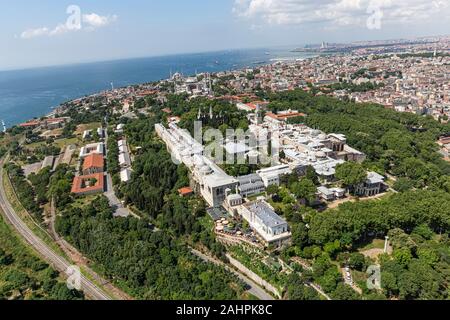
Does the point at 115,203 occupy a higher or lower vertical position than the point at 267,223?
lower

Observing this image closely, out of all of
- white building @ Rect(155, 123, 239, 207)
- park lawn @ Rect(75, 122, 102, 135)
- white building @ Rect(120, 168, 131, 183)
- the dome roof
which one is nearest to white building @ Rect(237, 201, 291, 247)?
white building @ Rect(155, 123, 239, 207)

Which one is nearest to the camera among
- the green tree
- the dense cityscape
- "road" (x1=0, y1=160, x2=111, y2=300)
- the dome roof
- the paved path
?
the dense cityscape

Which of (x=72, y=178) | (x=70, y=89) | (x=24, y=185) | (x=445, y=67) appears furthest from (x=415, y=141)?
(x=70, y=89)

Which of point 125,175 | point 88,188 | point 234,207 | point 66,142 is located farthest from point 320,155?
point 66,142

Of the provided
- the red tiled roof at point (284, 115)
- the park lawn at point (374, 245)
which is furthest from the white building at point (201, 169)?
the red tiled roof at point (284, 115)

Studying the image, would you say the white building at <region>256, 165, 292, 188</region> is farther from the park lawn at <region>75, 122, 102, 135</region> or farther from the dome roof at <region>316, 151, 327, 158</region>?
the park lawn at <region>75, 122, 102, 135</region>

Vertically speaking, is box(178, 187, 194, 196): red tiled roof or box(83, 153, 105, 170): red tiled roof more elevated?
box(83, 153, 105, 170): red tiled roof

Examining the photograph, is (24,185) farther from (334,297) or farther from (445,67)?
(445,67)

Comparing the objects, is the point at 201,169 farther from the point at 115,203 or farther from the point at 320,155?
the point at 320,155
